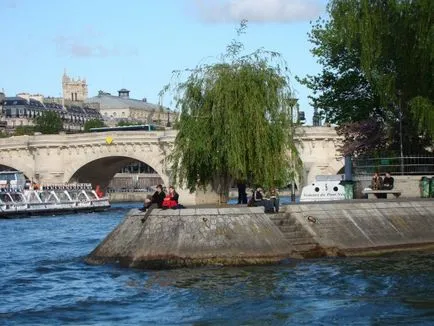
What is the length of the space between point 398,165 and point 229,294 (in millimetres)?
20303

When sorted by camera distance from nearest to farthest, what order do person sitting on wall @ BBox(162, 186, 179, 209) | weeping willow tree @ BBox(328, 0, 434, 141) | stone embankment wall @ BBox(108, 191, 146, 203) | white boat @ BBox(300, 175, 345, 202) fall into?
person sitting on wall @ BBox(162, 186, 179, 209) → weeping willow tree @ BBox(328, 0, 434, 141) → white boat @ BBox(300, 175, 345, 202) → stone embankment wall @ BBox(108, 191, 146, 203)

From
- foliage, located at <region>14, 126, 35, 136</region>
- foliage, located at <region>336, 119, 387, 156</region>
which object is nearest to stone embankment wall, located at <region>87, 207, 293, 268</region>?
foliage, located at <region>336, 119, 387, 156</region>

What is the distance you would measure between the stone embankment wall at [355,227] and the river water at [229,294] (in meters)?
1.02

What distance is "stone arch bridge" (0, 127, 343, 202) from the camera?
95625 millimetres

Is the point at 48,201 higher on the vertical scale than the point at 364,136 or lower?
lower

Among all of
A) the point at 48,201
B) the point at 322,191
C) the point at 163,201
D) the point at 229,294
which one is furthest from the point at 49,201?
the point at 229,294

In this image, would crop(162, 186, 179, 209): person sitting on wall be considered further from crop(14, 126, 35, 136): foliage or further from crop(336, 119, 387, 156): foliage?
crop(14, 126, 35, 136): foliage

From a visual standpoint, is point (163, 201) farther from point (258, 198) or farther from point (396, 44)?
point (396, 44)

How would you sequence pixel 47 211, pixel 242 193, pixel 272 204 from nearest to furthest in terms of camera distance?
1. pixel 272 204
2. pixel 242 193
3. pixel 47 211

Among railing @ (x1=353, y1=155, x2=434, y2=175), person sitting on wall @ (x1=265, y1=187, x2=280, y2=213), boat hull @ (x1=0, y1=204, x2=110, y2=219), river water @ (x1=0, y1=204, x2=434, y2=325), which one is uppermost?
railing @ (x1=353, y1=155, x2=434, y2=175)

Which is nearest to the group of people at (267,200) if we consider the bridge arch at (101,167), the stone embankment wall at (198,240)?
the stone embankment wall at (198,240)

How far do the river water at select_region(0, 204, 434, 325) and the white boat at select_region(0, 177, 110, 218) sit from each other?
44.8 m

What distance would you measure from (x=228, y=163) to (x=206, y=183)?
82.6 inches

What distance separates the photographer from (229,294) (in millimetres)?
23750
